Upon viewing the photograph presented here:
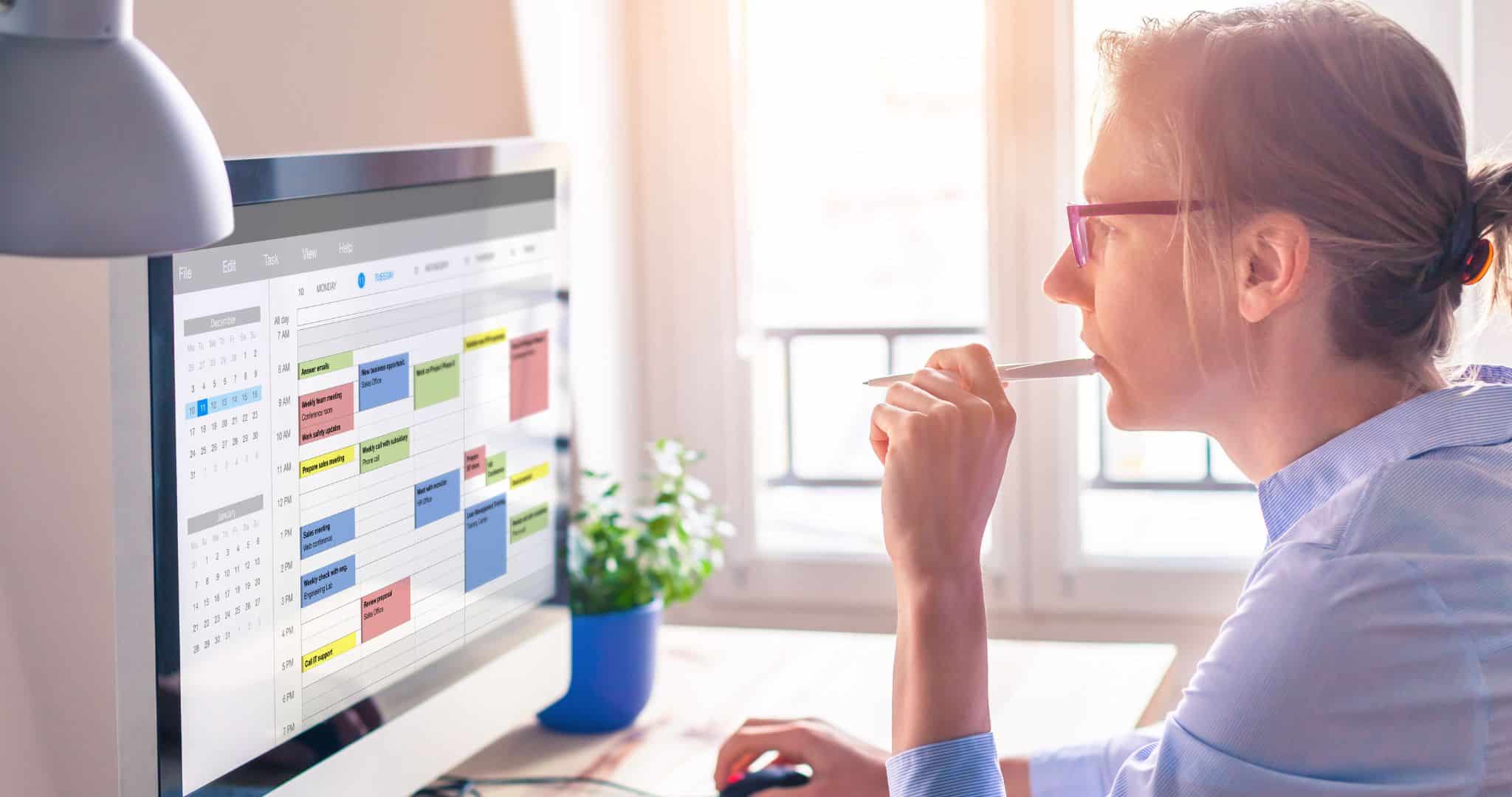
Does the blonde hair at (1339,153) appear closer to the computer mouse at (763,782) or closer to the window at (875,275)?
the computer mouse at (763,782)

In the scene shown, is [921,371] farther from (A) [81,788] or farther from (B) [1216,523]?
(B) [1216,523]

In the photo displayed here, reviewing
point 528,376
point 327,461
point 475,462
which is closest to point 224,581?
point 327,461

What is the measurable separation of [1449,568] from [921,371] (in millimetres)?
393

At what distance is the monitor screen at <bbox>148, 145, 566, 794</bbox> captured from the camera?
0.90 m

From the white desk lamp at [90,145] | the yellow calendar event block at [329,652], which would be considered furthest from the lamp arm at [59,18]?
the yellow calendar event block at [329,652]

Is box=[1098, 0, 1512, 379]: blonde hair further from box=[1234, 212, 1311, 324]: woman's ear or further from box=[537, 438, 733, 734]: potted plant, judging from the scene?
box=[537, 438, 733, 734]: potted plant

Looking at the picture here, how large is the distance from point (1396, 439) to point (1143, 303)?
0.64ft

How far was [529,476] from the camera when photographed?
1358 mm

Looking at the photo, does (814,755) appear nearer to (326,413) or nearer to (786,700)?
(786,700)

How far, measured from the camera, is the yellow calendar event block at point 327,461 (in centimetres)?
101

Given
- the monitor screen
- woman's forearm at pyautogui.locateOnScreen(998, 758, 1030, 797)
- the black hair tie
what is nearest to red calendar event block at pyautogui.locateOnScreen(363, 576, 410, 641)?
the monitor screen

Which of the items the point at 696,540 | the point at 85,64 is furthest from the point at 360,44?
the point at 85,64

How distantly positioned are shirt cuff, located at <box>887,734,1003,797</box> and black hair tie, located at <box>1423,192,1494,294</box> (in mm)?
431

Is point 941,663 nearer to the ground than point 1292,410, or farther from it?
nearer to the ground
